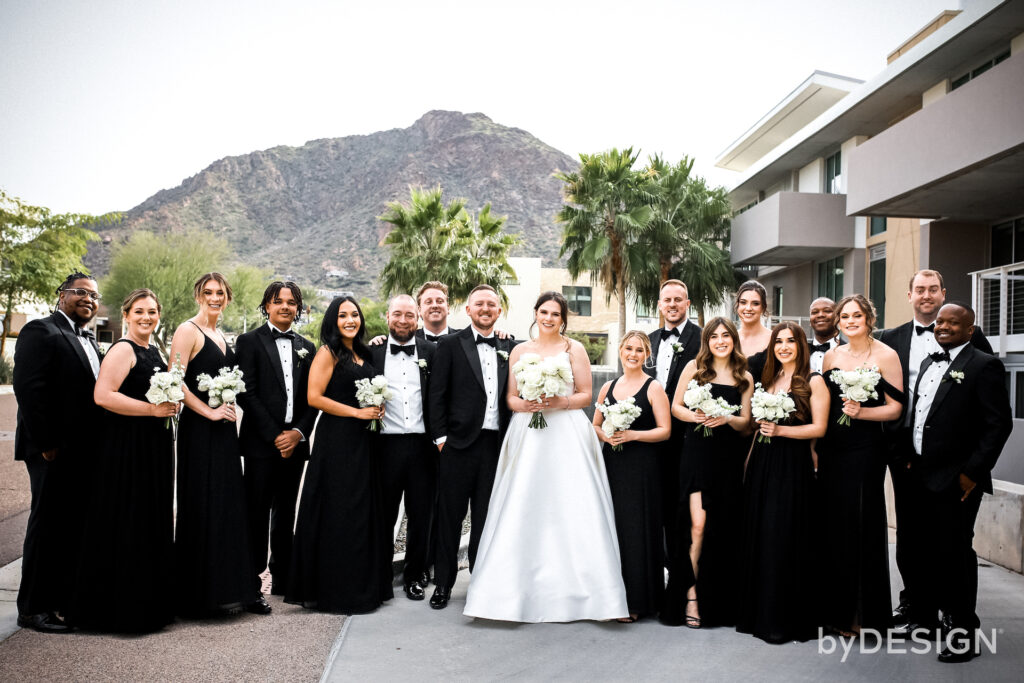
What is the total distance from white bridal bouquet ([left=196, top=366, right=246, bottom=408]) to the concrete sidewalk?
1.86m

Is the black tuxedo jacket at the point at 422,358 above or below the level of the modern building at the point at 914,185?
below

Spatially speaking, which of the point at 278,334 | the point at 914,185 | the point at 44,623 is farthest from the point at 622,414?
the point at 914,185

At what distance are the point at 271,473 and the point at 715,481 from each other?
3451 mm

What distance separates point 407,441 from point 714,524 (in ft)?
8.22

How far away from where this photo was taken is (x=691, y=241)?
3059 centimetres

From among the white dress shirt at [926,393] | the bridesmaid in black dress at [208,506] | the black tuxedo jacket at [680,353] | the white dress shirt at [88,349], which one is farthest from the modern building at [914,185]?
the white dress shirt at [88,349]

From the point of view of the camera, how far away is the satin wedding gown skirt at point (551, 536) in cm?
561

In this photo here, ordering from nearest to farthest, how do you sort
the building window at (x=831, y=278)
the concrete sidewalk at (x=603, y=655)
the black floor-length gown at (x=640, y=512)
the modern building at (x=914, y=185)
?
the concrete sidewalk at (x=603, y=655), the black floor-length gown at (x=640, y=512), the modern building at (x=914, y=185), the building window at (x=831, y=278)

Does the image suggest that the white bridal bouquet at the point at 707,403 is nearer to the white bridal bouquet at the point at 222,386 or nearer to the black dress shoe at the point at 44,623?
the white bridal bouquet at the point at 222,386

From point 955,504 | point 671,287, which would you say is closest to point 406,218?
point 671,287

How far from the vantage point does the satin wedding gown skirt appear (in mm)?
5605

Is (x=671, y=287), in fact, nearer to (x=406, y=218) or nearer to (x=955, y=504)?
(x=955, y=504)

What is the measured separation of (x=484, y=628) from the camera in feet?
18.2

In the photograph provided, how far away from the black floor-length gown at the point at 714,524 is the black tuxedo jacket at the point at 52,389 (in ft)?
14.3
